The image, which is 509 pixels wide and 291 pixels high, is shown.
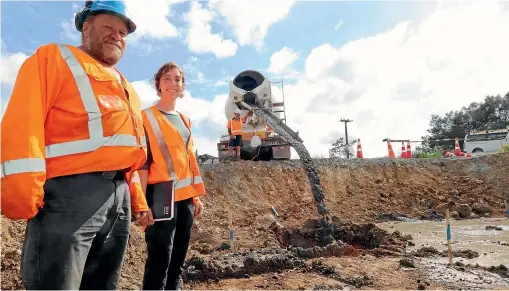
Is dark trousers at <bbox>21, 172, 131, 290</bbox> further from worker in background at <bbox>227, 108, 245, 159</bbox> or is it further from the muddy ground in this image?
worker in background at <bbox>227, 108, 245, 159</bbox>

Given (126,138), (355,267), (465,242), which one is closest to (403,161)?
(465,242)

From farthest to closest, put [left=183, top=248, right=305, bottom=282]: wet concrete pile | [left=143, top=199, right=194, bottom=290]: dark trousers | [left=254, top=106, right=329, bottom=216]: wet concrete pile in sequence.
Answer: [left=254, top=106, right=329, bottom=216]: wet concrete pile < [left=183, top=248, right=305, bottom=282]: wet concrete pile < [left=143, top=199, right=194, bottom=290]: dark trousers

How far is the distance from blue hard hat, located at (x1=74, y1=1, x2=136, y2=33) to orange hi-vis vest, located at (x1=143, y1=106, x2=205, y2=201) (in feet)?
2.93

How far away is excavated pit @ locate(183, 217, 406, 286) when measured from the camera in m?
4.62

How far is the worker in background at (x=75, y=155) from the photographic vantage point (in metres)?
1.43

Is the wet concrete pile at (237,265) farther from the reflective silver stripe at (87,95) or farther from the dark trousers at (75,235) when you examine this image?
the reflective silver stripe at (87,95)

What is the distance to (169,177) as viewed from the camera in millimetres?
2592

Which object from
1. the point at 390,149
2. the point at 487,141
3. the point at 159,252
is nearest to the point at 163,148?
the point at 159,252

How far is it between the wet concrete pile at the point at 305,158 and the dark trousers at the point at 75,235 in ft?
25.6

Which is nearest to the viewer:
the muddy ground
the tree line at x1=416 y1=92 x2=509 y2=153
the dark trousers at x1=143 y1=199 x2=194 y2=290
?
the dark trousers at x1=143 y1=199 x2=194 y2=290

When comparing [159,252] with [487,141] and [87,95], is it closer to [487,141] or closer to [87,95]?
[87,95]

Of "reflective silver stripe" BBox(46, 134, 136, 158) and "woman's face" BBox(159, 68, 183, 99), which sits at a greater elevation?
"woman's face" BBox(159, 68, 183, 99)

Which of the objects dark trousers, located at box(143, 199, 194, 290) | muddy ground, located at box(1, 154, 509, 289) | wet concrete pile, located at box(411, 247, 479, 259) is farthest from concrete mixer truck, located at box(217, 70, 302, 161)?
dark trousers, located at box(143, 199, 194, 290)

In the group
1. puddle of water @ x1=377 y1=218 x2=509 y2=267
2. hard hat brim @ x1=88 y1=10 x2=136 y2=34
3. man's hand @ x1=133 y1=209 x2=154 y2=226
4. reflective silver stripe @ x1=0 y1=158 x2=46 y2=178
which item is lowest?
puddle of water @ x1=377 y1=218 x2=509 y2=267
